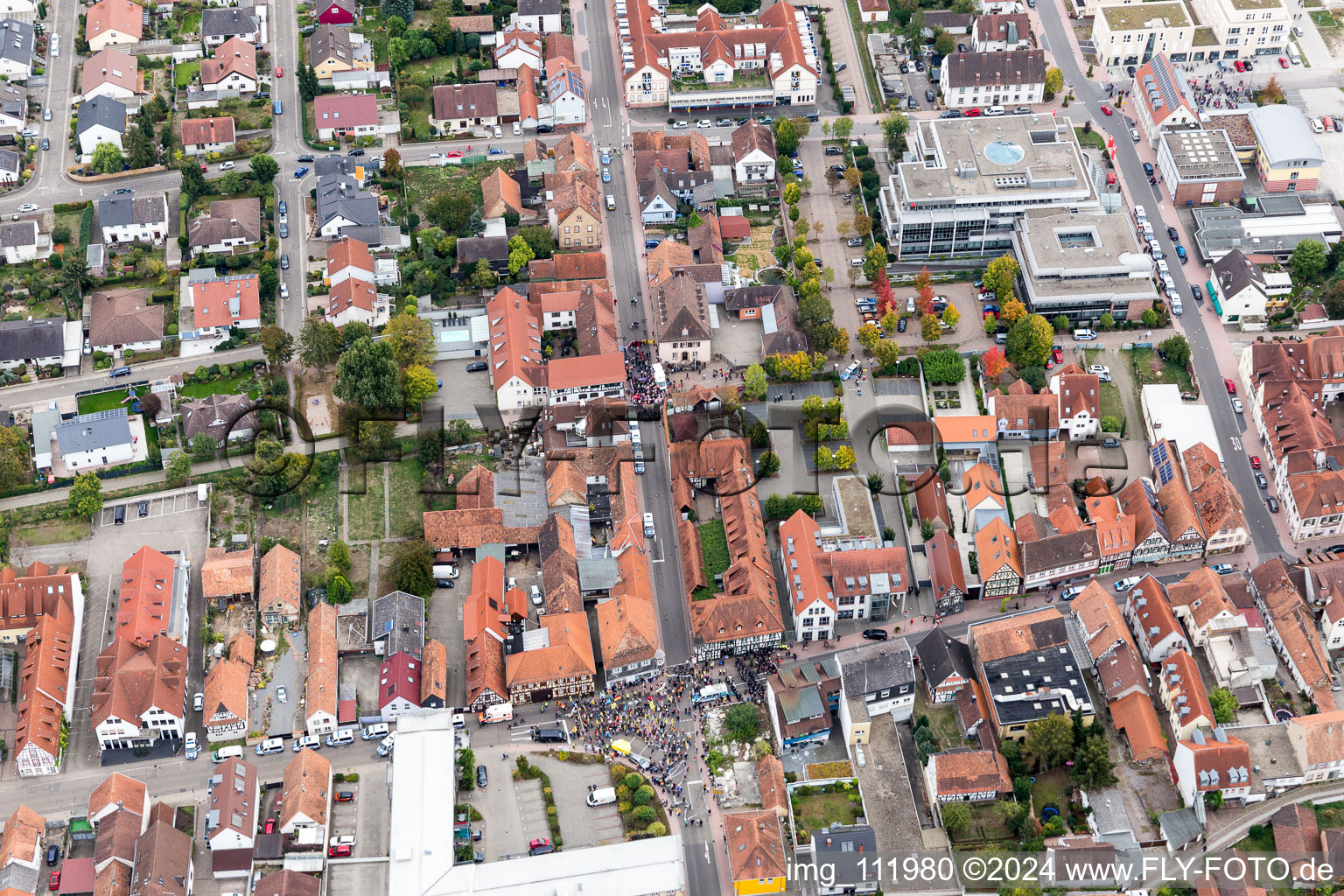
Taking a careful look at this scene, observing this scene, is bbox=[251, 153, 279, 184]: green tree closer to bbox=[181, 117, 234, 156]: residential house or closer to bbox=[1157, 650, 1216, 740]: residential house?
bbox=[181, 117, 234, 156]: residential house

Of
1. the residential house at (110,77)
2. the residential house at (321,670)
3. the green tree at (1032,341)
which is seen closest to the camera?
the residential house at (321,670)

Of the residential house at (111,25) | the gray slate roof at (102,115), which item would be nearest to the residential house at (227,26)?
the residential house at (111,25)

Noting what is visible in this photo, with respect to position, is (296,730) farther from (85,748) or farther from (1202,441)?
(1202,441)

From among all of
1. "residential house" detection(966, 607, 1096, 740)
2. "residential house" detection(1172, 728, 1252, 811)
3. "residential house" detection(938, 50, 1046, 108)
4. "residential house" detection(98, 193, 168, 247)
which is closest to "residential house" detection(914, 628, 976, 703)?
"residential house" detection(966, 607, 1096, 740)

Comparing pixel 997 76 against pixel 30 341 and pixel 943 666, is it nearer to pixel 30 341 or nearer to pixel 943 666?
pixel 943 666

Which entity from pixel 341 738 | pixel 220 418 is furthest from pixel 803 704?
pixel 220 418

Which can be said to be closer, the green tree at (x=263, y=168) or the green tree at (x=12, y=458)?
the green tree at (x=12, y=458)

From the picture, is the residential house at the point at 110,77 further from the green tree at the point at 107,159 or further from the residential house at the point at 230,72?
the green tree at the point at 107,159
